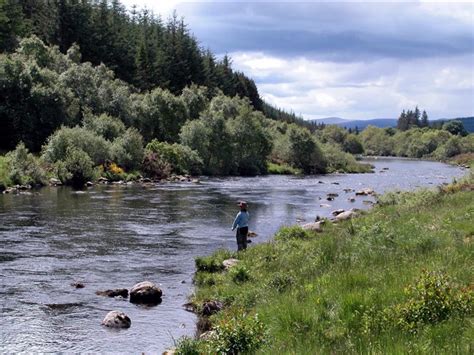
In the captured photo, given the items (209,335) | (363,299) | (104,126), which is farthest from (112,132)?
(363,299)

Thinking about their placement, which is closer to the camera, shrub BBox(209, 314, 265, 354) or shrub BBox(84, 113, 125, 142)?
shrub BBox(209, 314, 265, 354)

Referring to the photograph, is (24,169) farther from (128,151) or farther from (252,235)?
(252,235)

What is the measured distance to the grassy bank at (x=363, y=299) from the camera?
28.9 feet

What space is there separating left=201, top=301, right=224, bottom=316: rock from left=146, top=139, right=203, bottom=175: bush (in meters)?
67.3

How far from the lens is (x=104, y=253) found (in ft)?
86.2

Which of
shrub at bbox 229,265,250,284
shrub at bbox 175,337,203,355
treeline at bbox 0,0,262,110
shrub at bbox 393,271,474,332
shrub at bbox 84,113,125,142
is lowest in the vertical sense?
shrub at bbox 229,265,250,284

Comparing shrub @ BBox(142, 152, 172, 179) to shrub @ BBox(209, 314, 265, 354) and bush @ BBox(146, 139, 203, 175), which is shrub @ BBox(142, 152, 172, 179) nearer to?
bush @ BBox(146, 139, 203, 175)

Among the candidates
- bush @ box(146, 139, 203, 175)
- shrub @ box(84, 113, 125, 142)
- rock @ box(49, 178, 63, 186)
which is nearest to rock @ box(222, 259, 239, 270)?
rock @ box(49, 178, 63, 186)

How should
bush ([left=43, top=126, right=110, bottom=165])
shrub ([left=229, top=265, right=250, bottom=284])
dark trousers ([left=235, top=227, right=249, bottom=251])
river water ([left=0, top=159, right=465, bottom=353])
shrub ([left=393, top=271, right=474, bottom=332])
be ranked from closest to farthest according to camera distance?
shrub ([left=393, top=271, right=474, bottom=332]), river water ([left=0, top=159, right=465, bottom=353]), shrub ([left=229, top=265, right=250, bottom=284]), dark trousers ([left=235, top=227, right=249, bottom=251]), bush ([left=43, top=126, right=110, bottom=165])

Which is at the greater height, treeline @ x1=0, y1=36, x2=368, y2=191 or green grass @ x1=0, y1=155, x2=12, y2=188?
treeline @ x1=0, y1=36, x2=368, y2=191

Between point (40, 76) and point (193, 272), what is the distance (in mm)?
67644

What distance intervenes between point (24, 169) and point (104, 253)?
122 ft

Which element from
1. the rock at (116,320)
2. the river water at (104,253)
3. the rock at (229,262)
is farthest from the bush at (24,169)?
the rock at (116,320)

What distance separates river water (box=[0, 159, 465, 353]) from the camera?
49.9 ft
